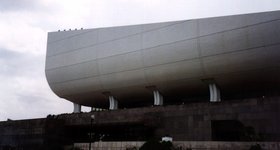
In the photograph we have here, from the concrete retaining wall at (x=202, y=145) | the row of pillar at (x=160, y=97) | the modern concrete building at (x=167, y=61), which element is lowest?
the concrete retaining wall at (x=202, y=145)

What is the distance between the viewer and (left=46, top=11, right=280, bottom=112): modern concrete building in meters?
42.9

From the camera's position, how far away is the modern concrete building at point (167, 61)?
42906 mm

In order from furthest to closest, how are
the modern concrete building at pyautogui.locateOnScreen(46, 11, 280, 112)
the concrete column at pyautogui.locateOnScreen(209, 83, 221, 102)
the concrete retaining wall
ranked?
the concrete column at pyautogui.locateOnScreen(209, 83, 221, 102) → the modern concrete building at pyautogui.locateOnScreen(46, 11, 280, 112) → the concrete retaining wall

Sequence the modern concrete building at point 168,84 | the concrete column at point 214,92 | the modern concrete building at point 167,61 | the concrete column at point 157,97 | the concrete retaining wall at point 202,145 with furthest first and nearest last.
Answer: the concrete column at point 157,97, the concrete column at point 214,92, the modern concrete building at point 167,61, the modern concrete building at point 168,84, the concrete retaining wall at point 202,145

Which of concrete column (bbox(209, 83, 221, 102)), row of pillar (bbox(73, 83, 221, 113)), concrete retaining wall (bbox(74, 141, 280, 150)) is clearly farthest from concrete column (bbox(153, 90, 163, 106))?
concrete retaining wall (bbox(74, 141, 280, 150))

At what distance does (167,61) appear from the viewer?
158 ft

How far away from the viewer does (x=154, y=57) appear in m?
48.8

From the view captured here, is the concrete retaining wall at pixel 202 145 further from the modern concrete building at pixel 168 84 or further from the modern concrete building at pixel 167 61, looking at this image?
the modern concrete building at pixel 167 61

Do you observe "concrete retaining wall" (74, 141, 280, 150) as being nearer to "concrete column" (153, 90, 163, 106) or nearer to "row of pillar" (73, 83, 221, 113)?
"row of pillar" (73, 83, 221, 113)

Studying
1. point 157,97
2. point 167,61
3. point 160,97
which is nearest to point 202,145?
point 167,61

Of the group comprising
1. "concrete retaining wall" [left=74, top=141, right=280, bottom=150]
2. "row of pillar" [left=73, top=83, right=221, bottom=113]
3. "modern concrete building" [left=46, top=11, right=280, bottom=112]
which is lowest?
"concrete retaining wall" [left=74, top=141, right=280, bottom=150]

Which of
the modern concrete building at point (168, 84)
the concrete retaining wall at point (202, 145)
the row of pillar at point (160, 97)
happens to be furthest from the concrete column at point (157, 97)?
the concrete retaining wall at point (202, 145)

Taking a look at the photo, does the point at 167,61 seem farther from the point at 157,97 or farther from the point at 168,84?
the point at 157,97

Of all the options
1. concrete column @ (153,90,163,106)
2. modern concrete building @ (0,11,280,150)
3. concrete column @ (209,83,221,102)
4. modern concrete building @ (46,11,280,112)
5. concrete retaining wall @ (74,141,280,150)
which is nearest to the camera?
→ concrete retaining wall @ (74,141,280,150)
